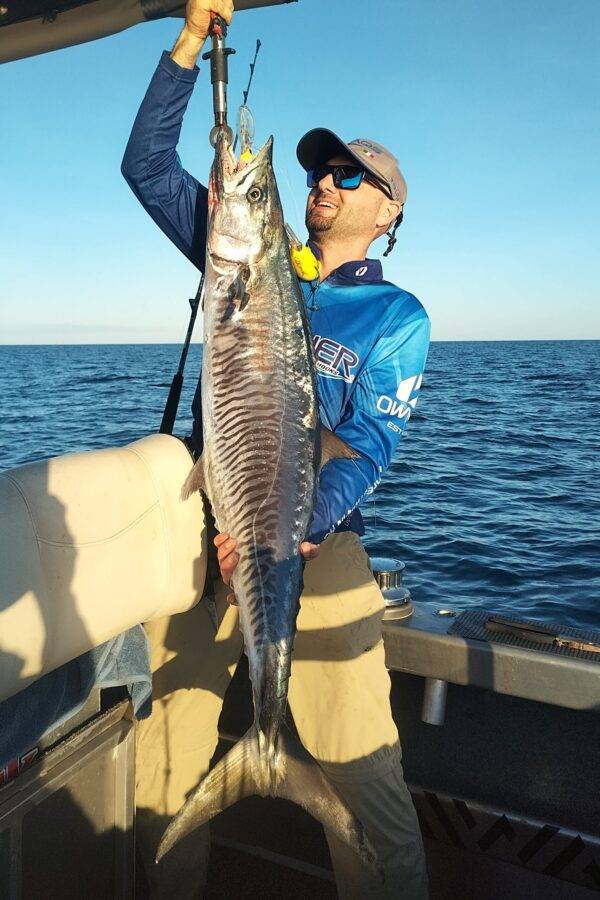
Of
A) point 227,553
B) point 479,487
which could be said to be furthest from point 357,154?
point 479,487

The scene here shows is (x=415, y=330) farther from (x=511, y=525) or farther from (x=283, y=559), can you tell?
(x=511, y=525)

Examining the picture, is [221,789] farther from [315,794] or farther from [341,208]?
[341,208]

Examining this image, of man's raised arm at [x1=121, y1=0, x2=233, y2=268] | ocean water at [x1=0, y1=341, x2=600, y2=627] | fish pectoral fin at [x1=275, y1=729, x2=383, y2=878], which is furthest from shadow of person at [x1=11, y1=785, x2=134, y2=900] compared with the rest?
ocean water at [x1=0, y1=341, x2=600, y2=627]

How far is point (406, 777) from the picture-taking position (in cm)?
369

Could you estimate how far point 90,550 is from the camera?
2346mm

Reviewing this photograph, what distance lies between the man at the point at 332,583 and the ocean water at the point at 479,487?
16.3ft

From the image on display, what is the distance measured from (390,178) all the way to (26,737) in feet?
9.05

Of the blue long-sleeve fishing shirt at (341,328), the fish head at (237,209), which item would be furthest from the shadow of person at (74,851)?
the fish head at (237,209)

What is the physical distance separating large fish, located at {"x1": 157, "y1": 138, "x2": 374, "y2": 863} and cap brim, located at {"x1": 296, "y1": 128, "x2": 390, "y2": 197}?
69cm

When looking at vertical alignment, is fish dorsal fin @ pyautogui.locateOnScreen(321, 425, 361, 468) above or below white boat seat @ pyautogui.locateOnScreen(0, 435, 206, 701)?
above

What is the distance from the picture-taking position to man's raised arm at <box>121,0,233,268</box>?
2869 millimetres

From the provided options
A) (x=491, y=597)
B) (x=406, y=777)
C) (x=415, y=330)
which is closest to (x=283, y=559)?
(x=415, y=330)

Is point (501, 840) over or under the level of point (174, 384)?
under

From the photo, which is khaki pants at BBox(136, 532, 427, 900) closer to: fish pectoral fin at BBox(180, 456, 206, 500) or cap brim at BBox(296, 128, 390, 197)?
fish pectoral fin at BBox(180, 456, 206, 500)
